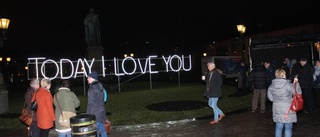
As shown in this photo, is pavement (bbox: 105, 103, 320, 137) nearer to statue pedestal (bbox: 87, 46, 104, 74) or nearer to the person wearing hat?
the person wearing hat

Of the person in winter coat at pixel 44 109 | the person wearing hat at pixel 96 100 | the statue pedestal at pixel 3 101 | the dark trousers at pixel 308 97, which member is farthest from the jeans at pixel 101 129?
the statue pedestal at pixel 3 101

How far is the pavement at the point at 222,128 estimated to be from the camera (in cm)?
912

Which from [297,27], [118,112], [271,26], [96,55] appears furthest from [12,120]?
[271,26]

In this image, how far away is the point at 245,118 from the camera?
11.3 meters

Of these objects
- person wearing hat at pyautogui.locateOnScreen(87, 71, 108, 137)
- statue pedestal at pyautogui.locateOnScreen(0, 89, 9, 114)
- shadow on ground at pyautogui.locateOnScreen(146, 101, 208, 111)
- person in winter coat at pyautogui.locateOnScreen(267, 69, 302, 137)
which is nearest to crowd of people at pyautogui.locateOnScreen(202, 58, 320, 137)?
person in winter coat at pyautogui.locateOnScreen(267, 69, 302, 137)

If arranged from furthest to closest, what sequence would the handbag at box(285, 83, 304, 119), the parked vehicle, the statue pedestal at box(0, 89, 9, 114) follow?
the parked vehicle
the statue pedestal at box(0, 89, 9, 114)
the handbag at box(285, 83, 304, 119)

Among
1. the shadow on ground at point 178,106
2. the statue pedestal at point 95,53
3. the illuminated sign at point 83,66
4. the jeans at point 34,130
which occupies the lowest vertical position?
the shadow on ground at point 178,106

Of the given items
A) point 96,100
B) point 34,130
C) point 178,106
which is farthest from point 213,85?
point 34,130

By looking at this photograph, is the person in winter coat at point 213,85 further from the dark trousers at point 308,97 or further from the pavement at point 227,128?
the dark trousers at point 308,97

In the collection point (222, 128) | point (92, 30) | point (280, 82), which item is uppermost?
point (92, 30)

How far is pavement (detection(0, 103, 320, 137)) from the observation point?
9117 millimetres

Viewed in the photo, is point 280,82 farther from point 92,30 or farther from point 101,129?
point 92,30

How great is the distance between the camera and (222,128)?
9.87 m

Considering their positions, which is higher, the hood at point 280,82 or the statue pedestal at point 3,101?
the hood at point 280,82
